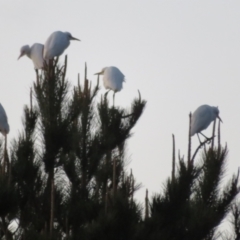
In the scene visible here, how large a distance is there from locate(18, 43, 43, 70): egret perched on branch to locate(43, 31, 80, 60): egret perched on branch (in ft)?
1.43

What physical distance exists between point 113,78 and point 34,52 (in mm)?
1318

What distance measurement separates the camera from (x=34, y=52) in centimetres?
1319

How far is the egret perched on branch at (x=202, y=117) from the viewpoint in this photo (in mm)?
11766

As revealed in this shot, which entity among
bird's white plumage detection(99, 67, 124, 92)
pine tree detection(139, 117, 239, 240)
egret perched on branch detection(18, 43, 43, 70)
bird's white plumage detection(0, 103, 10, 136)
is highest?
egret perched on branch detection(18, 43, 43, 70)

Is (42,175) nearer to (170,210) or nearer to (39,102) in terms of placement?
(39,102)

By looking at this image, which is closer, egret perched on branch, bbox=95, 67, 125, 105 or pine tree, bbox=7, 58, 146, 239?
pine tree, bbox=7, 58, 146, 239

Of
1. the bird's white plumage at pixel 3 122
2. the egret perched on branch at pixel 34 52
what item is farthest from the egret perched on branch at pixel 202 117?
the bird's white plumage at pixel 3 122

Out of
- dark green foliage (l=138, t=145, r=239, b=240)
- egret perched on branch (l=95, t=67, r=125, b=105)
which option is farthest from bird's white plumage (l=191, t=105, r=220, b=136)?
dark green foliage (l=138, t=145, r=239, b=240)

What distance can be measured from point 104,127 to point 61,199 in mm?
878

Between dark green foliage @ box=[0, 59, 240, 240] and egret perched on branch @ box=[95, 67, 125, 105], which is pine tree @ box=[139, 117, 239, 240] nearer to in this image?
dark green foliage @ box=[0, 59, 240, 240]

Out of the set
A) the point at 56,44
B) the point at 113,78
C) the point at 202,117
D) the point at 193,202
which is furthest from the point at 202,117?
the point at 193,202

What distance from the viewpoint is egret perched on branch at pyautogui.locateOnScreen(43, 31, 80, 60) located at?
438 inches

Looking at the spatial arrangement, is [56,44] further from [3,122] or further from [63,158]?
[63,158]

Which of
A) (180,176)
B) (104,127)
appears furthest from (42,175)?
(180,176)
